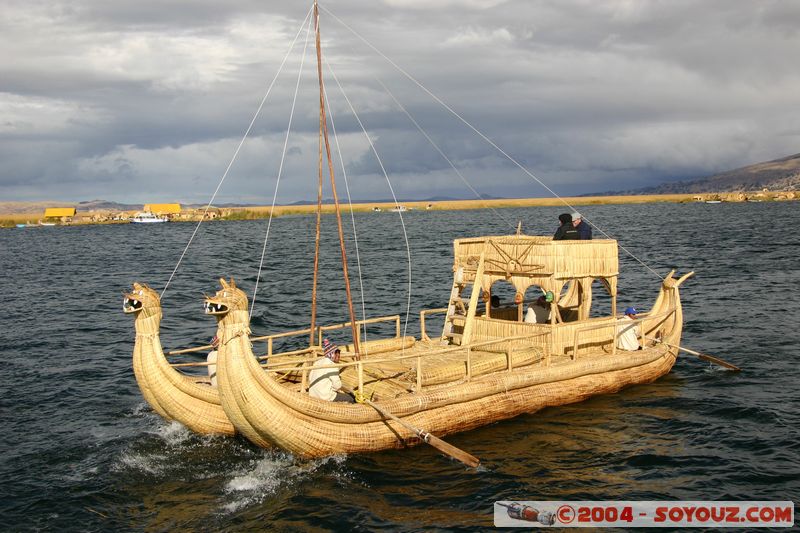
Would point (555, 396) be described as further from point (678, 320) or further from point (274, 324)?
point (274, 324)

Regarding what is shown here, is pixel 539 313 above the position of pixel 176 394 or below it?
above

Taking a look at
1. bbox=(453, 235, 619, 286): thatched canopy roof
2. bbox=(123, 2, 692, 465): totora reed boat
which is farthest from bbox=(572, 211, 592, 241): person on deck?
bbox=(123, 2, 692, 465): totora reed boat

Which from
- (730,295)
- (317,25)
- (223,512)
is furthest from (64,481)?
(730,295)

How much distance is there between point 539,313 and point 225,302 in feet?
36.1

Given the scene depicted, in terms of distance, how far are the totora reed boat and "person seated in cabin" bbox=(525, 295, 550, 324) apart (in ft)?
0.16

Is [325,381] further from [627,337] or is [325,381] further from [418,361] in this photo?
[627,337]

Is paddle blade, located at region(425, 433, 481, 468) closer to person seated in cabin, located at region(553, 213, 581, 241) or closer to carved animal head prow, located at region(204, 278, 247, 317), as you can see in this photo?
carved animal head prow, located at region(204, 278, 247, 317)

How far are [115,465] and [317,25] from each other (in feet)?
35.5

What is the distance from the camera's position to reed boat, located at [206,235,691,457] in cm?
1365

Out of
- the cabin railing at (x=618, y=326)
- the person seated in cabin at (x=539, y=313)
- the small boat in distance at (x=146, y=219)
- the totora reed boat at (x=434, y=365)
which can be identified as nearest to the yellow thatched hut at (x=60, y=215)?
the small boat in distance at (x=146, y=219)

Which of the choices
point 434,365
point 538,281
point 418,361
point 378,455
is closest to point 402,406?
point 418,361

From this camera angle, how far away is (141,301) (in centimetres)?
1468

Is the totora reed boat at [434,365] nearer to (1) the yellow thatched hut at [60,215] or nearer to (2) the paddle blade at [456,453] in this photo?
(2) the paddle blade at [456,453]

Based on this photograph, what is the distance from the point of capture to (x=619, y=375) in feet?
64.4
